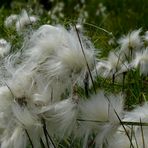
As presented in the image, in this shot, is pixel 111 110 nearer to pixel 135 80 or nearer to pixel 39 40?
pixel 39 40

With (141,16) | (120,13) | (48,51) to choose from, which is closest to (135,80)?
(48,51)

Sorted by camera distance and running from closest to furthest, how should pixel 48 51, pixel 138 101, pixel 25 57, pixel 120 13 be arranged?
pixel 48 51
pixel 25 57
pixel 138 101
pixel 120 13

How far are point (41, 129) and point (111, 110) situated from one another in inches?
5.8

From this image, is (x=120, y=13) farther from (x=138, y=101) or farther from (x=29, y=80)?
(x=29, y=80)

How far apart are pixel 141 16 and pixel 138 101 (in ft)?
11.2

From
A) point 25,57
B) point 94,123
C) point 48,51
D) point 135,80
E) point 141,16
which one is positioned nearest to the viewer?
point 94,123

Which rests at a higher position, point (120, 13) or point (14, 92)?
point (14, 92)

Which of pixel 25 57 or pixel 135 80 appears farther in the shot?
pixel 135 80

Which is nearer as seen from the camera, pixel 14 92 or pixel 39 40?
pixel 14 92

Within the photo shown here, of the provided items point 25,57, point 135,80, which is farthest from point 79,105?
point 135,80

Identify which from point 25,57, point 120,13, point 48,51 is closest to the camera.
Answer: point 48,51

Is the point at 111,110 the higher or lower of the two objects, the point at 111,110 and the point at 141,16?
the higher

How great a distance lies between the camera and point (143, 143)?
115 cm

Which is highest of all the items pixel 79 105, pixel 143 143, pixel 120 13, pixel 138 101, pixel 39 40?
pixel 39 40
